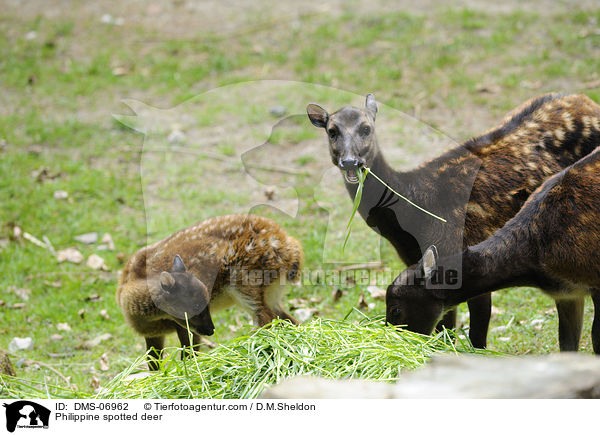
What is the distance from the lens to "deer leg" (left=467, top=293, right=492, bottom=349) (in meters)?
5.65

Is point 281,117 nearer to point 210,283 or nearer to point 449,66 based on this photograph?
point 449,66

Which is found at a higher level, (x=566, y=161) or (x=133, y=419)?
(x=566, y=161)

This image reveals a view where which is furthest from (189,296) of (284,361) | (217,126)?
(217,126)

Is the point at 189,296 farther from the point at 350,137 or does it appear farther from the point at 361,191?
the point at 350,137

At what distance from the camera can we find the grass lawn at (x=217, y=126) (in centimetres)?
709

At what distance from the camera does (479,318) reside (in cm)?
568

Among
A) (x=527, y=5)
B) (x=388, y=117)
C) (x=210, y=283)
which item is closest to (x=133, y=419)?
(x=210, y=283)

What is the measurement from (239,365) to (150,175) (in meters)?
5.15

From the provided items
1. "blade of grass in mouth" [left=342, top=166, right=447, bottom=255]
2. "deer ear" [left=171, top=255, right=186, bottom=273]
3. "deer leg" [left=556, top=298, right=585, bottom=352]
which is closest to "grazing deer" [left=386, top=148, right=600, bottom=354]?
"deer leg" [left=556, top=298, right=585, bottom=352]

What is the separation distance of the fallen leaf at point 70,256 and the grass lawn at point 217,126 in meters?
0.07

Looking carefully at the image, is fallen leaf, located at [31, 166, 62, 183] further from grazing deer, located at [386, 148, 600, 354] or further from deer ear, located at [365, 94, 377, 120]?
grazing deer, located at [386, 148, 600, 354]

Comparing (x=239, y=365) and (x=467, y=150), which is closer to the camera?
(x=239, y=365)

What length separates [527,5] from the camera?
1230 cm

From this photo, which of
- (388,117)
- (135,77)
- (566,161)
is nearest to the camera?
(566,161)
